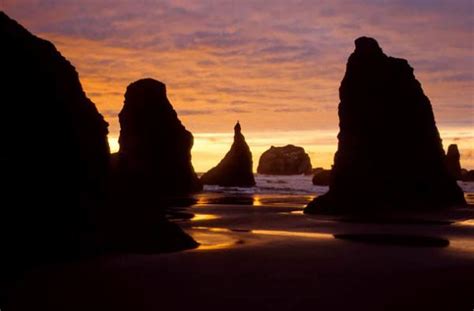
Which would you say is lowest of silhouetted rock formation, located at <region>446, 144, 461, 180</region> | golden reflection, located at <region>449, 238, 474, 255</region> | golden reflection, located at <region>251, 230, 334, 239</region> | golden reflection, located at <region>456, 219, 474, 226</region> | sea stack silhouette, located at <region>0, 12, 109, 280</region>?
golden reflection, located at <region>251, 230, 334, 239</region>

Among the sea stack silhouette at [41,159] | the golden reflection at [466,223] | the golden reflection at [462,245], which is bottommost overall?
the golden reflection at [466,223]

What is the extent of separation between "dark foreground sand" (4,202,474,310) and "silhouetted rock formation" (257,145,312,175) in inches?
6367

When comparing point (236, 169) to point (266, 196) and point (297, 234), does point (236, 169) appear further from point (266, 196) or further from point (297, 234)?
point (297, 234)

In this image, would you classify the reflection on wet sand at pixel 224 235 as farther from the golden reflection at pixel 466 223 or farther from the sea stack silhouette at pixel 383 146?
the sea stack silhouette at pixel 383 146

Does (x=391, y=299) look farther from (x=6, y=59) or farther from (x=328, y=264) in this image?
(x=6, y=59)

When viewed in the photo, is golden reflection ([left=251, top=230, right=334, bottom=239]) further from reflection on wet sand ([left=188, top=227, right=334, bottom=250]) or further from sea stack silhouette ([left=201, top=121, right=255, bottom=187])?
sea stack silhouette ([left=201, top=121, right=255, bottom=187])

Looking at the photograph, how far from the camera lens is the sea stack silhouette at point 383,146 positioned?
36.8 m

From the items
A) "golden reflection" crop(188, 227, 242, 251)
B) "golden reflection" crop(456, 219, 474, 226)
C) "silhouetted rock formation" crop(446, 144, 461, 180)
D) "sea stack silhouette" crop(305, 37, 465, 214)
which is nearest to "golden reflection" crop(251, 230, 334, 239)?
"golden reflection" crop(188, 227, 242, 251)

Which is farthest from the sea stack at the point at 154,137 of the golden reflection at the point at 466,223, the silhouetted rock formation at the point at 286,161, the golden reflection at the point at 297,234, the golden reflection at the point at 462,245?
the silhouetted rock formation at the point at 286,161

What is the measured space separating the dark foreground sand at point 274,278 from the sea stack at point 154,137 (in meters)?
60.0

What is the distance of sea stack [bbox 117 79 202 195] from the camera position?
77188mm

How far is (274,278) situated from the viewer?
11.7 meters

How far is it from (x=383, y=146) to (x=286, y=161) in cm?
14273

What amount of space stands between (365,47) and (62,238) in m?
32.6
